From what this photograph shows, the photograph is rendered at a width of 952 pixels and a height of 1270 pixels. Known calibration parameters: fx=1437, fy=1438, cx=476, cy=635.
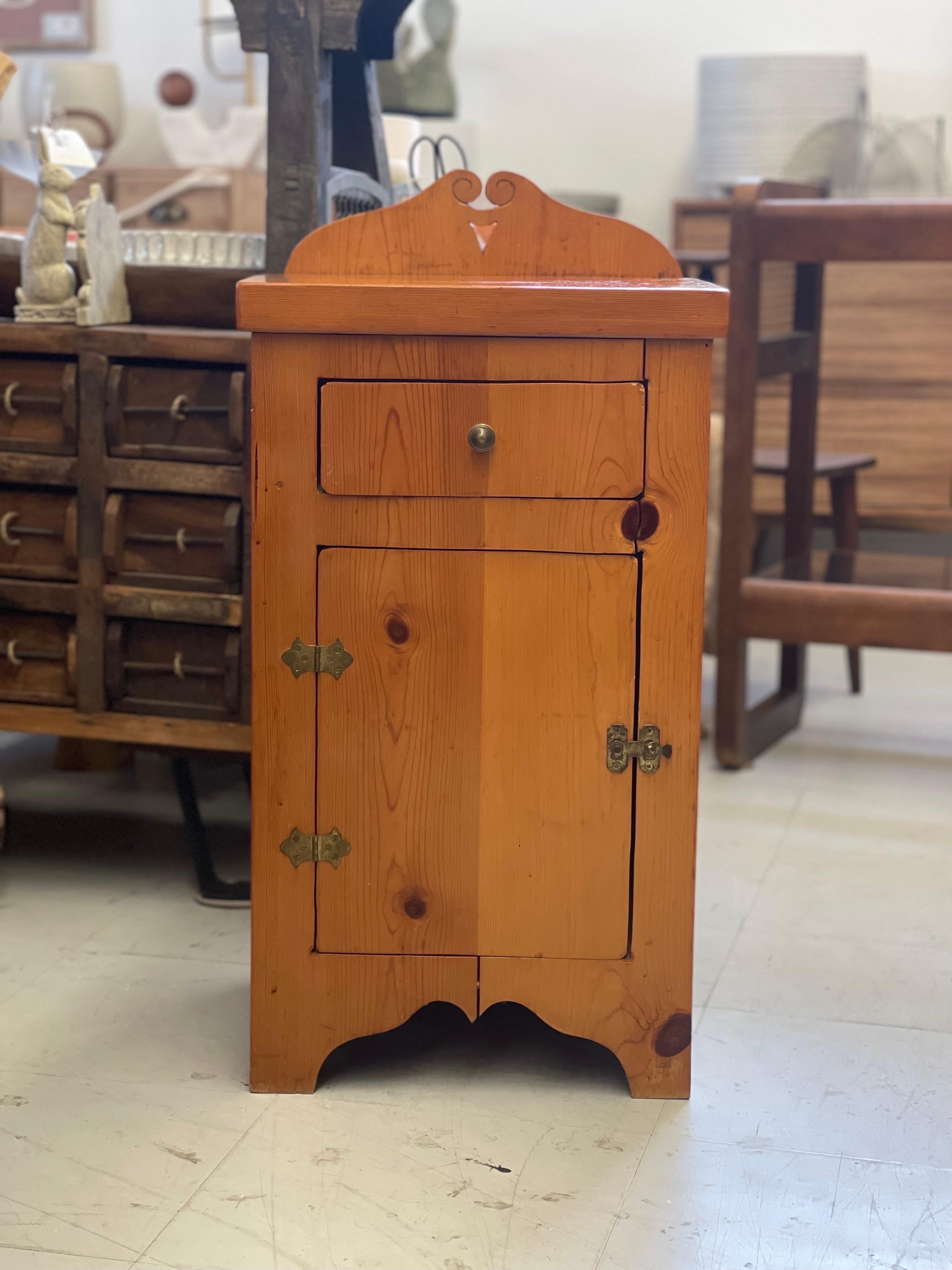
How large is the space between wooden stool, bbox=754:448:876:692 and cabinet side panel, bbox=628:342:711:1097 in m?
1.85

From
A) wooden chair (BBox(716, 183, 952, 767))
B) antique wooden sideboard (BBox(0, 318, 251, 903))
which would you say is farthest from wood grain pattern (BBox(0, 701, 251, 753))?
wooden chair (BBox(716, 183, 952, 767))

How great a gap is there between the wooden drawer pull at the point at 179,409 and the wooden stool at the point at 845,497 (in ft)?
5.22

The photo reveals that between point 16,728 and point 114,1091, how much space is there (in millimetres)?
724

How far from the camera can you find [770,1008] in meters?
1.79

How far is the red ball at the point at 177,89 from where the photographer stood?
5.04 metres

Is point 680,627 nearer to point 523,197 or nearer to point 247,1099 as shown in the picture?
point 523,197

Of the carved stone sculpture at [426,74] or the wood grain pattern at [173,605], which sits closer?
the wood grain pattern at [173,605]

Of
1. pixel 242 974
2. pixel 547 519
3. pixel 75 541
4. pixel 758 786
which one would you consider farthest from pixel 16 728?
pixel 758 786

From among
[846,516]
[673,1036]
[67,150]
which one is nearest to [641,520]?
[673,1036]

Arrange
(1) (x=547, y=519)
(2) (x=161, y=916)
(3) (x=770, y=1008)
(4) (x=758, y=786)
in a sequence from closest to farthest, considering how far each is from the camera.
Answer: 1. (1) (x=547, y=519)
2. (3) (x=770, y=1008)
3. (2) (x=161, y=916)
4. (4) (x=758, y=786)

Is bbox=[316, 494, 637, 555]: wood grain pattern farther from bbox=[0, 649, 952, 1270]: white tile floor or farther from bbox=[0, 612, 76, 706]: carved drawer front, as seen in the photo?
bbox=[0, 612, 76, 706]: carved drawer front

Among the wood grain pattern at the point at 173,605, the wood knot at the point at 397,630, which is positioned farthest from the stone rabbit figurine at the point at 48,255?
the wood knot at the point at 397,630

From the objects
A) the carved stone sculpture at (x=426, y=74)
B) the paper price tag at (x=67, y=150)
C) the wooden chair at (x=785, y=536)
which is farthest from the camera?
the carved stone sculpture at (x=426, y=74)

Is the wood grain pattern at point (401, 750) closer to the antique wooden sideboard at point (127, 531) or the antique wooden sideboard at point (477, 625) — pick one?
the antique wooden sideboard at point (477, 625)
